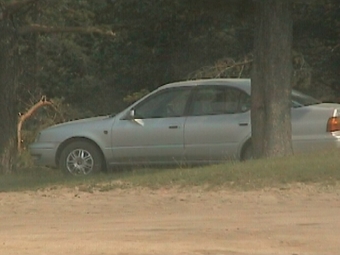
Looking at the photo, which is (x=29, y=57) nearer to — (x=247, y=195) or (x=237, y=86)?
(x=237, y=86)

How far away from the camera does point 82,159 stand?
1463 cm

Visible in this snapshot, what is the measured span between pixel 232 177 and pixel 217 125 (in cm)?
230

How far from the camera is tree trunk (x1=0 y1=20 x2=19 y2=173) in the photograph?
606 inches

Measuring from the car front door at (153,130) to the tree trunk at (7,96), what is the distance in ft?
6.91

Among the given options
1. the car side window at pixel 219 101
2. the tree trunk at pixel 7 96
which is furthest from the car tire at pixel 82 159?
the car side window at pixel 219 101

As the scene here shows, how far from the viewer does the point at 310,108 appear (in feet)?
45.9

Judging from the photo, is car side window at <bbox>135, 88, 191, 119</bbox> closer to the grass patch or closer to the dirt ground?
the grass patch

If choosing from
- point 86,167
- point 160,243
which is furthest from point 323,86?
point 160,243

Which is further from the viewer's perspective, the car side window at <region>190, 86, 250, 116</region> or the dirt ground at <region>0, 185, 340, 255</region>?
the car side window at <region>190, 86, 250, 116</region>

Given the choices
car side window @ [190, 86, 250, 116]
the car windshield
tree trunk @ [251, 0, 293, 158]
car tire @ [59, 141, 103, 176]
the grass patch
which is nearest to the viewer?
the grass patch

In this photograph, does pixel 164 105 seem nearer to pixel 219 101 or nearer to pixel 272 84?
pixel 219 101

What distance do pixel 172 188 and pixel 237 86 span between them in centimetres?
317

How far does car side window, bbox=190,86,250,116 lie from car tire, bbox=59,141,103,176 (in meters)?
1.74

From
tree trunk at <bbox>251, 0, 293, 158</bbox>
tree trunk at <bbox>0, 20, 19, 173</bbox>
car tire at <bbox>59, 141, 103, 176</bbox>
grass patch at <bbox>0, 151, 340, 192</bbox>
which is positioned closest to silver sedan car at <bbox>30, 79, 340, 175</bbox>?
car tire at <bbox>59, 141, 103, 176</bbox>
